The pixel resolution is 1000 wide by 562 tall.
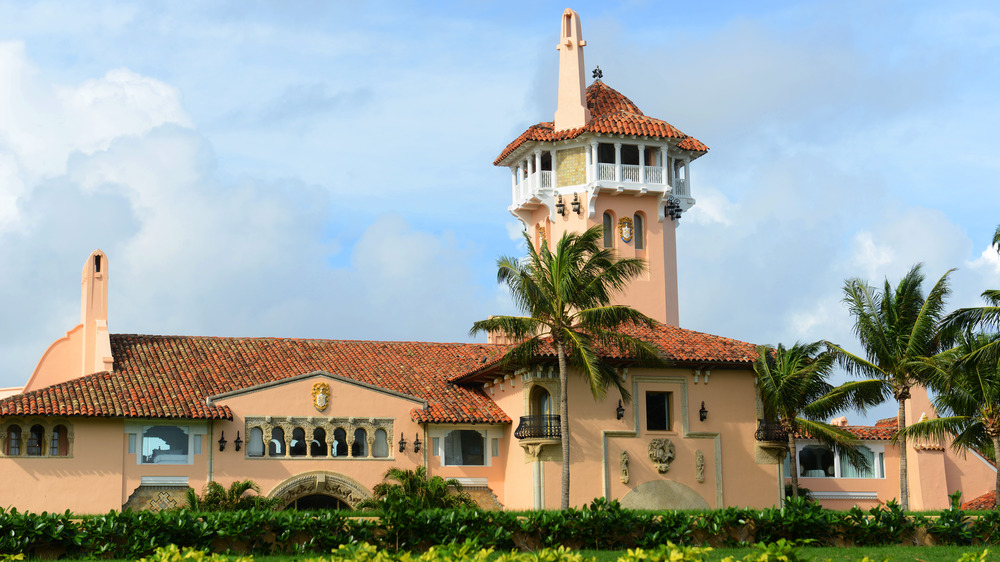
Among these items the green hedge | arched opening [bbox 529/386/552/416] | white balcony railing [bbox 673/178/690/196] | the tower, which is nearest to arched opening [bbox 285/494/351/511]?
arched opening [bbox 529/386/552/416]

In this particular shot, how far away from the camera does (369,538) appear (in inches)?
975

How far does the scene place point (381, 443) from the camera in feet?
123

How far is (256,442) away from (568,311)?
35.3 ft

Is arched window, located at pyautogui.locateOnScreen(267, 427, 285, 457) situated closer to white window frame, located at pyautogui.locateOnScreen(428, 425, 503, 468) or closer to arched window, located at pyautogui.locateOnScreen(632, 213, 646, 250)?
white window frame, located at pyautogui.locateOnScreen(428, 425, 503, 468)

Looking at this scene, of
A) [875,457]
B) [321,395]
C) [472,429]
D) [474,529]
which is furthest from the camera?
[875,457]

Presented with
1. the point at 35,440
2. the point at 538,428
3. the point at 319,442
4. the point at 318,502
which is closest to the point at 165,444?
the point at 35,440

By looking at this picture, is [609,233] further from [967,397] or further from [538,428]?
[967,397]

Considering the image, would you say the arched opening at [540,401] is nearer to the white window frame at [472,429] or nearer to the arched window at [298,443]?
the white window frame at [472,429]

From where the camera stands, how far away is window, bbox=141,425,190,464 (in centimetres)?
3509

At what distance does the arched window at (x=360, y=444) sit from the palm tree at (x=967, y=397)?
16564mm

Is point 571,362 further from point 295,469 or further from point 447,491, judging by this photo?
point 295,469

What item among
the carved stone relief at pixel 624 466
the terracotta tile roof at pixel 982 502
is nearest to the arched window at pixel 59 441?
the carved stone relief at pixel 624 466

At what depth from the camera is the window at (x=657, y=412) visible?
121ft

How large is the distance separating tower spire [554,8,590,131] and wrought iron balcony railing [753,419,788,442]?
12.5 meters
